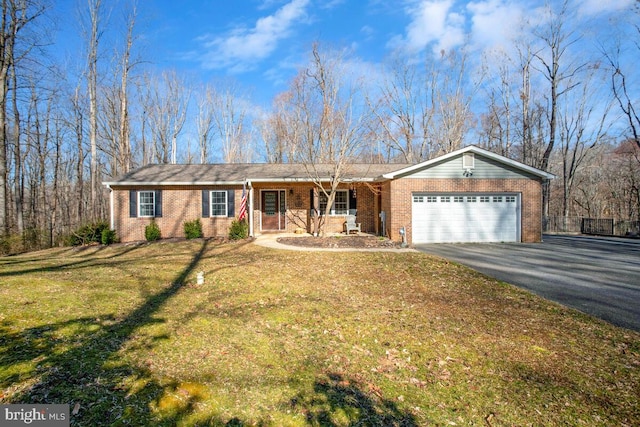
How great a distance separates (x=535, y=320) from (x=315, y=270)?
15.3 ft

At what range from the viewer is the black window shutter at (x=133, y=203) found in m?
14.6

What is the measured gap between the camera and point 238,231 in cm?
1342

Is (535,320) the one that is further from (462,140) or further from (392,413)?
(462,140)

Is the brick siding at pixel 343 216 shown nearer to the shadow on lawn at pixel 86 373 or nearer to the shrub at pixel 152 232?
the shrub at pixel 152 232

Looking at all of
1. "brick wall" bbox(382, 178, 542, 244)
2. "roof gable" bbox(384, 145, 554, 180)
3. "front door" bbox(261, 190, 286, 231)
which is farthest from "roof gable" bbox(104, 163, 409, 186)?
"roof gable" bbox(384, 145, 554, 180)

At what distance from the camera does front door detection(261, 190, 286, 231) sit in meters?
15.8

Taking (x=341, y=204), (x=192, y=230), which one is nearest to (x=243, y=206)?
(x=192, y=230)

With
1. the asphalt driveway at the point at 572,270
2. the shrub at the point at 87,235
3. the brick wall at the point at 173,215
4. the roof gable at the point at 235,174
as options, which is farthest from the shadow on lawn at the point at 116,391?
the shrub at the point at 87,235

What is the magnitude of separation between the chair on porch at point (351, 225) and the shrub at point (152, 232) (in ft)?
28.0

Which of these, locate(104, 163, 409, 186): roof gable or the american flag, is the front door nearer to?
locate(104, 163, 409, 186): roof gable

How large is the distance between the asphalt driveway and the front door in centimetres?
696

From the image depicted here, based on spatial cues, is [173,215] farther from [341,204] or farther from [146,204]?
[341,204]

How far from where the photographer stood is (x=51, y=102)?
2166 cm

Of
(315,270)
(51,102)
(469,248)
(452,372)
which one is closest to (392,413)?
(452,372)
